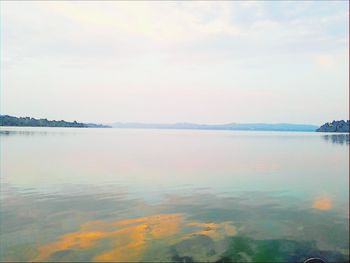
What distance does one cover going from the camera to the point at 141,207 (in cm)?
2253

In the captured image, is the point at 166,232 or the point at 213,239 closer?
the point at 213,239

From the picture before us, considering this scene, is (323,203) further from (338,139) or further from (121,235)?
(338,139)

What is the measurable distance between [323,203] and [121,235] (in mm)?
16216

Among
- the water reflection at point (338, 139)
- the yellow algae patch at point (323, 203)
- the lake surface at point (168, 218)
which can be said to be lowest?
the yellow algae patch at point (323, 203)

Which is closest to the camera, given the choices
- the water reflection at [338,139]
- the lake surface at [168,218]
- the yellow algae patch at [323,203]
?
the lake surface at [168,218]

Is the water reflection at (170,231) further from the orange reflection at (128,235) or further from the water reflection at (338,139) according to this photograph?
the water reflection at (338,139)

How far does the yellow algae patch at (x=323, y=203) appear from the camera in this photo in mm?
23770

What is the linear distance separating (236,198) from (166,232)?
10.1 meters

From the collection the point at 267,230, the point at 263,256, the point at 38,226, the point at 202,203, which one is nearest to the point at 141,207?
the point at 202,203

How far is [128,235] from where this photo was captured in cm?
1662

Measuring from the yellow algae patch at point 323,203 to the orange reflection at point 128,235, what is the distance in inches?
351

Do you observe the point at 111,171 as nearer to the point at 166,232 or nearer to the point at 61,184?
the point at 61,184

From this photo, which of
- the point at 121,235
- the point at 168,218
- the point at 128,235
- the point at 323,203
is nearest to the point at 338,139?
the point at 323,203

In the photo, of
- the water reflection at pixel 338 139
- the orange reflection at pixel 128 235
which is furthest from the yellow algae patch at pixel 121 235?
the water reflection at pixel 338 139
